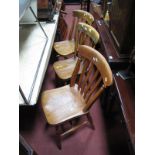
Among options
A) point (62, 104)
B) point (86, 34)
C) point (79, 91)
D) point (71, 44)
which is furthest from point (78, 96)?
point (71, 44)

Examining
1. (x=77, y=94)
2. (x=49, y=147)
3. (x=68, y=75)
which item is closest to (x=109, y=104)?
(x=77, y=94)

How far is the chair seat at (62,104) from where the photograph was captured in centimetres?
130

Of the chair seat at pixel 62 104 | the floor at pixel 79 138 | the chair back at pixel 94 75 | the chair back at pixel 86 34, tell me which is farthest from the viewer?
the chair back at pixel 86 34

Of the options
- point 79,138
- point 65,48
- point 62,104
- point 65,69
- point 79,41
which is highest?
point 79,41

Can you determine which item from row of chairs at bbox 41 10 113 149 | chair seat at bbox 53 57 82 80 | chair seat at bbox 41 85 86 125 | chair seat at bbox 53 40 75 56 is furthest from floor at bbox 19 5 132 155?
chair seat at bbox 53 40 75 56

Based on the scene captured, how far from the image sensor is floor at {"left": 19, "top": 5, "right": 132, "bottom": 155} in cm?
149

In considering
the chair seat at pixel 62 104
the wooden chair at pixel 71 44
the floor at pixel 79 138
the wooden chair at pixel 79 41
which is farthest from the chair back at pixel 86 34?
the floor at pixel 79 138

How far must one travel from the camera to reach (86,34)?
1755mm

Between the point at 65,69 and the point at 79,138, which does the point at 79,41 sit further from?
the point at 79,138

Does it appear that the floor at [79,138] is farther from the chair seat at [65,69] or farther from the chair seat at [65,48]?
the chair seat at [65,48]

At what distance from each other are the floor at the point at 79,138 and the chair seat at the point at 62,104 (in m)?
0.39

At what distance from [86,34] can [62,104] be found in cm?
82

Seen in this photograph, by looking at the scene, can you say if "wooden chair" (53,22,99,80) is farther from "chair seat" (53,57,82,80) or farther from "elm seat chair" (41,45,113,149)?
"elm seat chair" (41,45,113,149)
